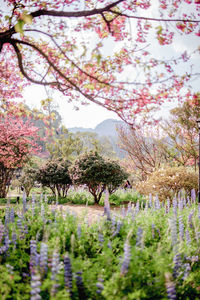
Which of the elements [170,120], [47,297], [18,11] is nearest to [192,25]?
[18,11]

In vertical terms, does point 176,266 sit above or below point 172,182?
below

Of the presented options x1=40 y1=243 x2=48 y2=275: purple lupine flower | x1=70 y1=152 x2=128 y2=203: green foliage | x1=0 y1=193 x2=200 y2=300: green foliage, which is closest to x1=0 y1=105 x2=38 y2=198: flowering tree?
x1=70 y1=152 x2=128 y2=203: green foliage

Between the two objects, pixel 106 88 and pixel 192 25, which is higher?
pixel 192 25

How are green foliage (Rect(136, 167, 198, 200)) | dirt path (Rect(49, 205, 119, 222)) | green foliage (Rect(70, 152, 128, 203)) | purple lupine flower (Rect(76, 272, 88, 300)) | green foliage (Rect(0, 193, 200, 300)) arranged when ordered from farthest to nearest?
green foliage (Rect(70, 152, 128, 203))
green foliage (Rect(136, 167, 198, 200))
dirt path (Rect(49, 205, 119, 222))
purple lupine flower (Rect(76, 272, 88, 300))
green foliage (Rect(0, 193, 200, 300))

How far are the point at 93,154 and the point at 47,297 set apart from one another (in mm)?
8646

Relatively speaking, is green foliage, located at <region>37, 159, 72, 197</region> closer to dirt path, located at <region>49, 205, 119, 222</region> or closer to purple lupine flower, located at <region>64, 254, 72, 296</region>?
dirt path, located at <region>49, 205, 119, 222</region>

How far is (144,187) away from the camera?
843cm

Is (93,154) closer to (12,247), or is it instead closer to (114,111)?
(114,111)

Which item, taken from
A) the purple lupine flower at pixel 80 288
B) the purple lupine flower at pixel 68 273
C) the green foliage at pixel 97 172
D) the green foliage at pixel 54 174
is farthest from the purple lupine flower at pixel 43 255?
the green foliage at pixel 54 174

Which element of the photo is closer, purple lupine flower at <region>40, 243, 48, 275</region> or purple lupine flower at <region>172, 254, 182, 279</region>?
purple lupine flower at <region>40, 243, 48, 275</region>

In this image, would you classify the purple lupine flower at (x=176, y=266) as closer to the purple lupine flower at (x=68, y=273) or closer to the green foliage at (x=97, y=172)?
the purple lupine flower at (x=68, y=273)

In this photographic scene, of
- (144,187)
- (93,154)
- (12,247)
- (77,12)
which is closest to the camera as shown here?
(12,247)

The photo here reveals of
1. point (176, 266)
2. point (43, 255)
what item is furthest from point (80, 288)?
point (176, 266)

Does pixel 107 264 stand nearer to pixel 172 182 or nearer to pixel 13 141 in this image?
pixel 172 182
